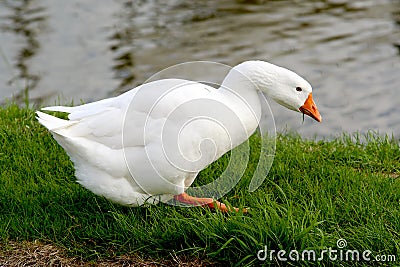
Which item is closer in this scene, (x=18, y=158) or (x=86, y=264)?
(x=86, y=264)

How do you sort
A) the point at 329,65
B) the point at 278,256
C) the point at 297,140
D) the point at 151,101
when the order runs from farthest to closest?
the point at 329,65
the point at 297,140
the point at 151,101
the point at 278,256

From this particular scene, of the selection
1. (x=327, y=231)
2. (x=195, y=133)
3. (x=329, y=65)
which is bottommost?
(x=329, y=65)

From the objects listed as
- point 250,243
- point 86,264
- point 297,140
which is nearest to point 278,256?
point 250,243

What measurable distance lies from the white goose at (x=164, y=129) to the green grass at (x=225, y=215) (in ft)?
0.77

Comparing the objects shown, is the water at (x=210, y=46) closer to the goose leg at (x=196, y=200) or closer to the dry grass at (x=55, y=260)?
the goose leg at (x=196, y=200)

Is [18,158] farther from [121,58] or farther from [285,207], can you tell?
[121,58]

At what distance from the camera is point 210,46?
389 inches

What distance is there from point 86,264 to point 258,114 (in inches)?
57.4

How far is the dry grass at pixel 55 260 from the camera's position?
392 centimetres

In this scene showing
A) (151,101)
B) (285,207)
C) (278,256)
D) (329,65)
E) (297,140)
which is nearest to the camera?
(278,256)

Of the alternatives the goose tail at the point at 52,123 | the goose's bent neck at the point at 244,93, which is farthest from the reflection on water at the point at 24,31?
the goose's bent neck at the point at 244,93

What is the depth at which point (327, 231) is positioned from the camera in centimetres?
411

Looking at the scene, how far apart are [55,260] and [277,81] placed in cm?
181

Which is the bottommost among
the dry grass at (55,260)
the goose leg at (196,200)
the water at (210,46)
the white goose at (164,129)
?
the water at (210,46)
